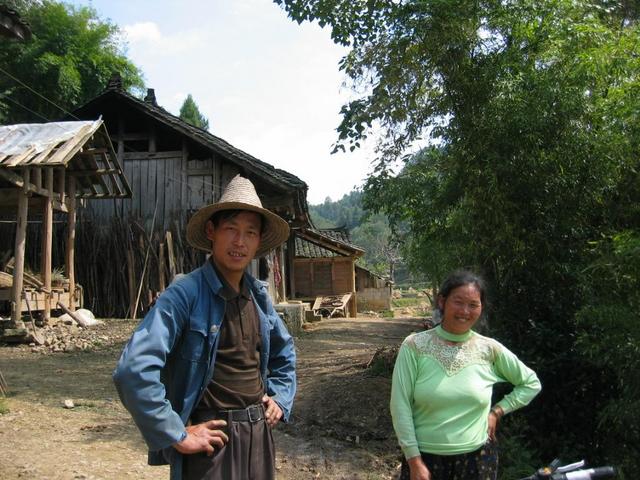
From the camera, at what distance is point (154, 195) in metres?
13.2

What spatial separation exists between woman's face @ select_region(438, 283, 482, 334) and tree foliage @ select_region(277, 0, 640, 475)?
1666 mm

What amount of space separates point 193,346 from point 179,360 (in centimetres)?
7

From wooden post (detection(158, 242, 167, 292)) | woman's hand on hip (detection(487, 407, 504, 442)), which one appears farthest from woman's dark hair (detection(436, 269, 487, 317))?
wooden post (detection(158, 242, 167, 292))

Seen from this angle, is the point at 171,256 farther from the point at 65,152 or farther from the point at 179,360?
the point at 179,360

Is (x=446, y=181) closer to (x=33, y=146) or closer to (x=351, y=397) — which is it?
(x=351, y=397)

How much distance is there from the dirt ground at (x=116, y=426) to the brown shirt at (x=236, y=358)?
2699mm

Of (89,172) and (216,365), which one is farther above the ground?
(89,172)

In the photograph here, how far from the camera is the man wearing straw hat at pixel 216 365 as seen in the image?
5.99 feet

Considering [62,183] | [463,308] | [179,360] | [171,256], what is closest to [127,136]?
[62,183]

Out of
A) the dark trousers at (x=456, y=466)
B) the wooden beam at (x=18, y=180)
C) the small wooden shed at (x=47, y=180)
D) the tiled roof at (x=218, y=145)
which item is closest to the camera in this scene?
the dark trousers at (x=456, y=466)

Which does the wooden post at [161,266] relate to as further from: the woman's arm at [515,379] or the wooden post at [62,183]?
the woman's arm at [515,379]

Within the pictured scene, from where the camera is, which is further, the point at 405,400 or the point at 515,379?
the point at 515,379

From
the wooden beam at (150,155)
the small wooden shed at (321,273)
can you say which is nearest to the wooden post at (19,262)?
the wooden beam at (150,155)

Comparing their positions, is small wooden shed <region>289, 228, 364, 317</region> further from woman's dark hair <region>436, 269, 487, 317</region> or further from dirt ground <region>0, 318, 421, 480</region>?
woman's dark hair <region>436, 269, 487, 317</region>
